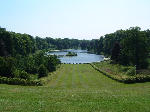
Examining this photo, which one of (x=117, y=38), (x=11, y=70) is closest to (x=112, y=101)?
(x=11, y=70)

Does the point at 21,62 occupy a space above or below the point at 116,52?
below

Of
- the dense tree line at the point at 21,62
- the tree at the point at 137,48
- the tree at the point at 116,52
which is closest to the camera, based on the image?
the dense tree line at the point at 21,62

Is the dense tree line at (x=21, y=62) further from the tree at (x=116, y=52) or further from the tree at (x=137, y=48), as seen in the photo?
the tree at (x=137, y=48)

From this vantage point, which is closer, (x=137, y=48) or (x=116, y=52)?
(x=137, y=48)

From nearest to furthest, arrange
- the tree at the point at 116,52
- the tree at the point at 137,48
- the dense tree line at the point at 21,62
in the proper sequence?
the dense tree line at the point at 21,62 → the tree at the point at 137,48 → the tree at the point at 116,52

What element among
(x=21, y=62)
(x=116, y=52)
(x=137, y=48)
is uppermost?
(x=137, y=48)

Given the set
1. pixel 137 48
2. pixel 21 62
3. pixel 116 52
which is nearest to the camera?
pixel 21 62

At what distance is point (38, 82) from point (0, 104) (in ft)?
75.5

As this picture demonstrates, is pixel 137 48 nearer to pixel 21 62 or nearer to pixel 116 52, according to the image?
pixel 116 52

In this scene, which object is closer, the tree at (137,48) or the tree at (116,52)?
the tree at (137,48)

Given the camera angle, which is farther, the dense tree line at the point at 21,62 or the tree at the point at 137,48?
the tree at the point at 137,48

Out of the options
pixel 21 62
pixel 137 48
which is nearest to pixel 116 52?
pixel 137 48

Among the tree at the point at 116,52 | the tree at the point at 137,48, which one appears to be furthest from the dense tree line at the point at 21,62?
the tree at the point at 137,48

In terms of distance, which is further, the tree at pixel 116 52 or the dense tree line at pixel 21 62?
the tree at pixel 116 52
